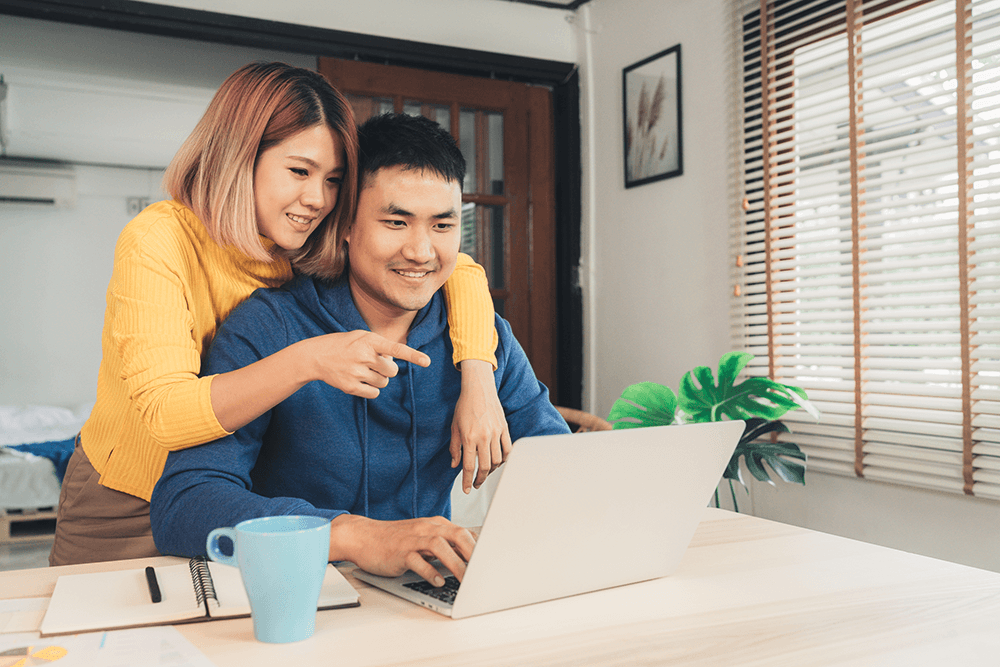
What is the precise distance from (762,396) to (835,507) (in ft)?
1.44

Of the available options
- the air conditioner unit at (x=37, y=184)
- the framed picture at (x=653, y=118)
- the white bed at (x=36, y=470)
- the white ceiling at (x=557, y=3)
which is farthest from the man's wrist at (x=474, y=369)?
the air conditioner unit at (x=37, y=184)

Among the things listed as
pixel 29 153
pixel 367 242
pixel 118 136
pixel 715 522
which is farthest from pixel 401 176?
pixel 29 153

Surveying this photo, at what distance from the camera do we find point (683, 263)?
2.71 meters

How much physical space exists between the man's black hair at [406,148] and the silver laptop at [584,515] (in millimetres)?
612

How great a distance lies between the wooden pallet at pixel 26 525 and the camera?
359cm

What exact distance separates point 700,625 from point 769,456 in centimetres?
161

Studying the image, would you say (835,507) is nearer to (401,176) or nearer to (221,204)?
(401,176)

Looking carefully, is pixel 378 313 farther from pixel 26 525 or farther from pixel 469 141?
pixel 26 525

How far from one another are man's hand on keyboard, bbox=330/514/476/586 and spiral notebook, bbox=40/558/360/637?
0.10 feet

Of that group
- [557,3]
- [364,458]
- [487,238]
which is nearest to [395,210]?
[364,458]

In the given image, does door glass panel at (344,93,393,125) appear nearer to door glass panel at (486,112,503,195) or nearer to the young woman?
door glass panel at (486,112,503,195)

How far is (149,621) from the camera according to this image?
629 millimetres

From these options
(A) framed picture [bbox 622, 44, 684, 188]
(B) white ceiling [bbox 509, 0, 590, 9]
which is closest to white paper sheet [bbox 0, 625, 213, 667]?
(A) framed picture [bbox 622, 44, 684, 188]

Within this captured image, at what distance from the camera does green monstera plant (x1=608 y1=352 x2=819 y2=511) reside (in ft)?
6.81
